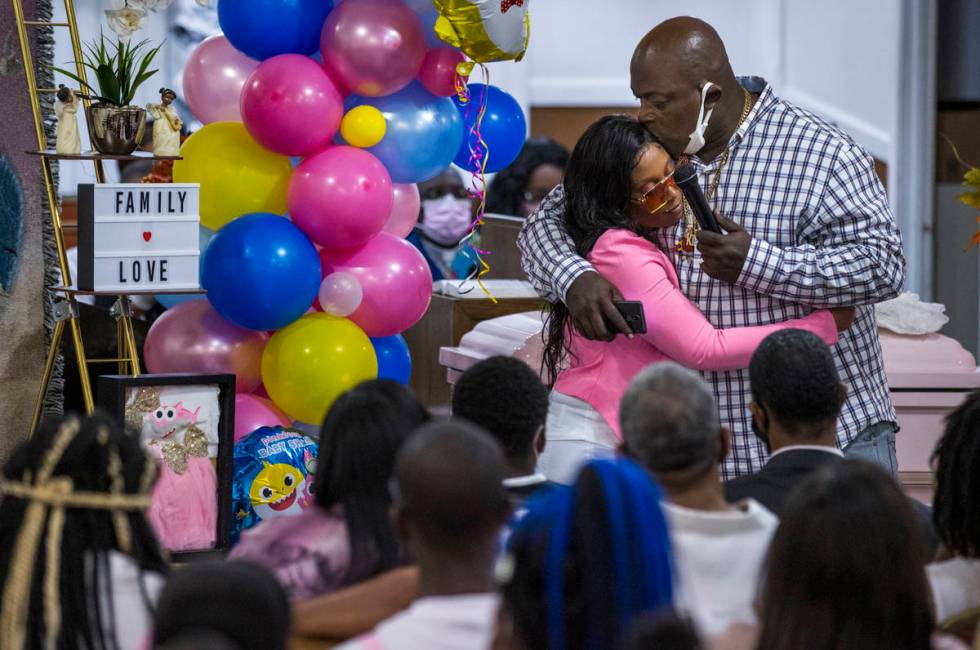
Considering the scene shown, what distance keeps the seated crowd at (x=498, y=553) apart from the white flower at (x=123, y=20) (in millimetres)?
1851

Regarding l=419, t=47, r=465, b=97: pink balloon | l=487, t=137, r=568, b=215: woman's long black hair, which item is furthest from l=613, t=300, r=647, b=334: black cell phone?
l=487, t=137, r=568, b=215: woman's long black hair

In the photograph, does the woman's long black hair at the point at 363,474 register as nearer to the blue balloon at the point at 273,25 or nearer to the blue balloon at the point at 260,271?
Result: the blue balloon at the point at 260,271

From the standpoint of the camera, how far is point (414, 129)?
160 inches

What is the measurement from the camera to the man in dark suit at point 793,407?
2443 mm

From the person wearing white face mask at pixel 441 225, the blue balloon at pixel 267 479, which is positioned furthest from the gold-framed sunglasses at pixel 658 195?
the person wearing white face mask at pixel 441 225

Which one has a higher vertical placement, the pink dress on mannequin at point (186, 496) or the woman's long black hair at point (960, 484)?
the woman's long black hair at point (960, 484)

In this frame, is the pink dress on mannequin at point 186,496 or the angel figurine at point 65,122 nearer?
the pink dress on mannequin at point 186,496

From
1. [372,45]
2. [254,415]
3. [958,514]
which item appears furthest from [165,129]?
[958,514]

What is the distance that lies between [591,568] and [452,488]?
19cm

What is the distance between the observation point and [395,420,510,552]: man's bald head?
67.7 inches

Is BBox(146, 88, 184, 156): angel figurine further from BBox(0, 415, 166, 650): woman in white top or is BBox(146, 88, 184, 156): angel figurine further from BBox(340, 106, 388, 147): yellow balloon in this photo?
BBox(0, 415, 166, 650): woman in white top

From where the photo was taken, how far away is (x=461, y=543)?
68.5 inches

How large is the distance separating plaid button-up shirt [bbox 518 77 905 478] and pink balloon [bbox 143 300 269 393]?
1.14 metres

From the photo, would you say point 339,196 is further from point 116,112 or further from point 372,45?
point 116,112
